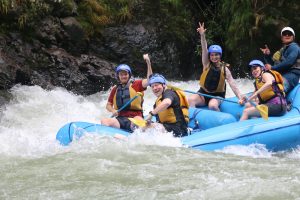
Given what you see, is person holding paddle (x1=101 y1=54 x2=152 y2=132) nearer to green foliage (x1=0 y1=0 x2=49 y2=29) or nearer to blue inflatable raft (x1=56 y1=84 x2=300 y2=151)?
blue inflatable raft (x1=56 y1=84 x2=300 y2=151)

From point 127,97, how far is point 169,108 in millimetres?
741

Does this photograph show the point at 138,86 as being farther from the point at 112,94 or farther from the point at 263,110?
the point at 263,110

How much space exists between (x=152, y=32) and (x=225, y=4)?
1.72m

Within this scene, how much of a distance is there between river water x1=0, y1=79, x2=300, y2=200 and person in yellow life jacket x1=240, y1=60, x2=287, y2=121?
598mm

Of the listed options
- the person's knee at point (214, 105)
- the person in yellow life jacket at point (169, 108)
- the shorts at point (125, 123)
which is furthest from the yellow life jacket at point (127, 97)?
the person's knee at point (214, 105)

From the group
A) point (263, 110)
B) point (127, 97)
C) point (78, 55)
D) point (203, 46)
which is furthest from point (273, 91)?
point (78, 55)

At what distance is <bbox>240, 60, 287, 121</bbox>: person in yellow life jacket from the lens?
6.02 meters

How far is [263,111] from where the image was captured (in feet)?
19.3

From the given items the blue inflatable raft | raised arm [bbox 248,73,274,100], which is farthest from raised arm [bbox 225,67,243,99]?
the blue inflatable raft

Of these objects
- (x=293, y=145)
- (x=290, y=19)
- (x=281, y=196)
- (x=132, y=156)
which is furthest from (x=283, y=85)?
(x=290, y=19)

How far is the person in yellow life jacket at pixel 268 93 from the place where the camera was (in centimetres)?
602

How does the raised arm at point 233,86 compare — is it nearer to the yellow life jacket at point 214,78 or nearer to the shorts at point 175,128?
the yellow life jacket at point 214,78

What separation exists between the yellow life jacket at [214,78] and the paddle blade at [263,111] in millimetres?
998

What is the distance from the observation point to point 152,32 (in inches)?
419
